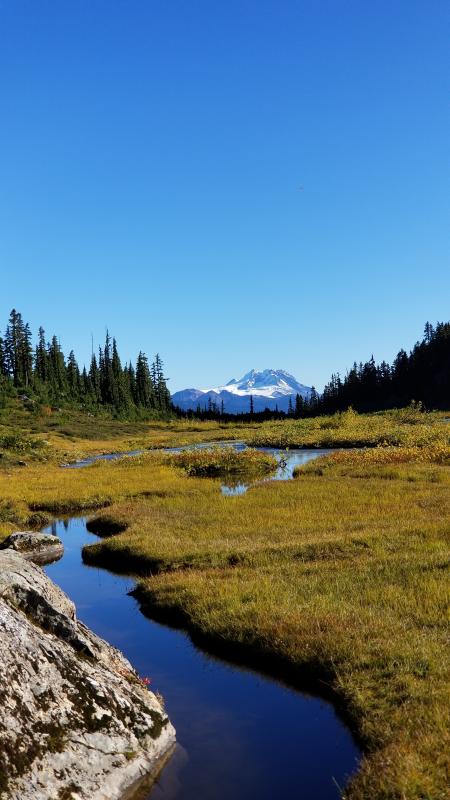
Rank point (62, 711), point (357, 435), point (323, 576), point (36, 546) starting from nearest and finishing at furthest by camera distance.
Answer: point (62, 711)
point (323, 576)
point (36, 546)
point (357, 435)

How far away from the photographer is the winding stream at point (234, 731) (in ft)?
29.3

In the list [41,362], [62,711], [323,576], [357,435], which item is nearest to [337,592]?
[323,576]

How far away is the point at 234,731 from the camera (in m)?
10.5

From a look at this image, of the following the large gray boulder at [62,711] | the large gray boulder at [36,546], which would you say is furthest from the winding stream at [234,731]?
the large gray boulder at [36,546]

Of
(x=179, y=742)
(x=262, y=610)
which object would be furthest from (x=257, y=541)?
(x=179, y=742)

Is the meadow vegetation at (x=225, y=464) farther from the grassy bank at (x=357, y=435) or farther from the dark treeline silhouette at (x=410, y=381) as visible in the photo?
the dark treeline silhouette at (x=410, y=381)

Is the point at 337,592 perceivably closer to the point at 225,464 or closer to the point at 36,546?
the point at 36,546

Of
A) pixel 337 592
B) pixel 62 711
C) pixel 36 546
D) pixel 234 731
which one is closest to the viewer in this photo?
pixel 62 711

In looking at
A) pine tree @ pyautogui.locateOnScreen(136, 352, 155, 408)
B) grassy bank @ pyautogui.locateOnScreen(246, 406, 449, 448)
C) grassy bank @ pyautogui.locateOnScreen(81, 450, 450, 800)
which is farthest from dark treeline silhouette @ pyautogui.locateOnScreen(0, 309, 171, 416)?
grassy bank @ pyautogui.locateOnScreen(81, 450, 450, 800)

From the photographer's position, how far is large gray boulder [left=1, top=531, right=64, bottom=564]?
896 inches

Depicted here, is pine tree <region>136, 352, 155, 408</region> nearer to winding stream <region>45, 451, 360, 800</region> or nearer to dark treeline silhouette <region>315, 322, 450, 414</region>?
dark treeline silhouette <region>315, 322, 450, 414</region>

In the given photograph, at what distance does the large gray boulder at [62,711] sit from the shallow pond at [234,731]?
690 millimetres

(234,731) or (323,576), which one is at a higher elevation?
(323,576)

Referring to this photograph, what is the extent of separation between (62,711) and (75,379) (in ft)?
461
